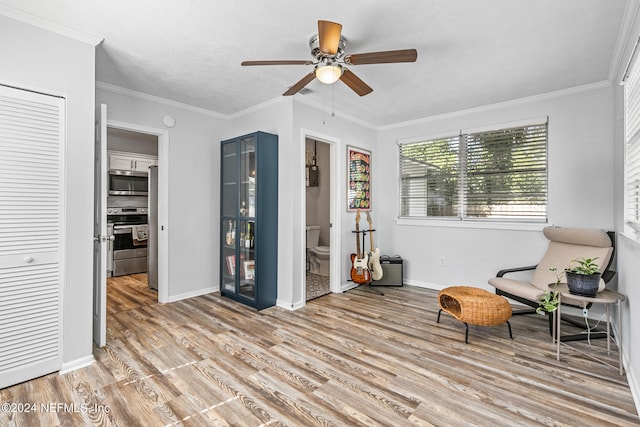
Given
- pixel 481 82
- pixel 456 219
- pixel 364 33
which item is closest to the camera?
pixel 364 33

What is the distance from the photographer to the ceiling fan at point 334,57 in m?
1.91

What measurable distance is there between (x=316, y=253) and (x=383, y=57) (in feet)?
12.6

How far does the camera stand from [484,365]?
7.87ft

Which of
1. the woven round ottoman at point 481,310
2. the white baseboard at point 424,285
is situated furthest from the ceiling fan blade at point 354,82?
the white baseboard at point 424,285

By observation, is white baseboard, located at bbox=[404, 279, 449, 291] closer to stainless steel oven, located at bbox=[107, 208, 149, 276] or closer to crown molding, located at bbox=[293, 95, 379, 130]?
crown molding, located at bbox=[293, 95, 379, 130]

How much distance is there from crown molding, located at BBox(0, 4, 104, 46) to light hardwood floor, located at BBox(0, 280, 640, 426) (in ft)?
7.96

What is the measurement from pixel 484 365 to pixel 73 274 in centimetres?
315

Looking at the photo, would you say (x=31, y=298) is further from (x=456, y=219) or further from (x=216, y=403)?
(x=456, y=219)

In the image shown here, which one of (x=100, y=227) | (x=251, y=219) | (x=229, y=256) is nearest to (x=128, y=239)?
(x=229, y=256)

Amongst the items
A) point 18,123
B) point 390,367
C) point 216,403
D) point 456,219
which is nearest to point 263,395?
point 216,403

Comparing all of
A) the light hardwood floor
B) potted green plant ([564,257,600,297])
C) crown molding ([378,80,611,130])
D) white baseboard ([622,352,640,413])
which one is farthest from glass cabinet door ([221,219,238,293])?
white baseboard ([622,352,640,413])

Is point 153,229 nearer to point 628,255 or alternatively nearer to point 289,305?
point 289,305

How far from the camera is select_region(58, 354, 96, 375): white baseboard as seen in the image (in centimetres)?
225

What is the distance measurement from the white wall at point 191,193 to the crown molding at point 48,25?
1225 millimetres
